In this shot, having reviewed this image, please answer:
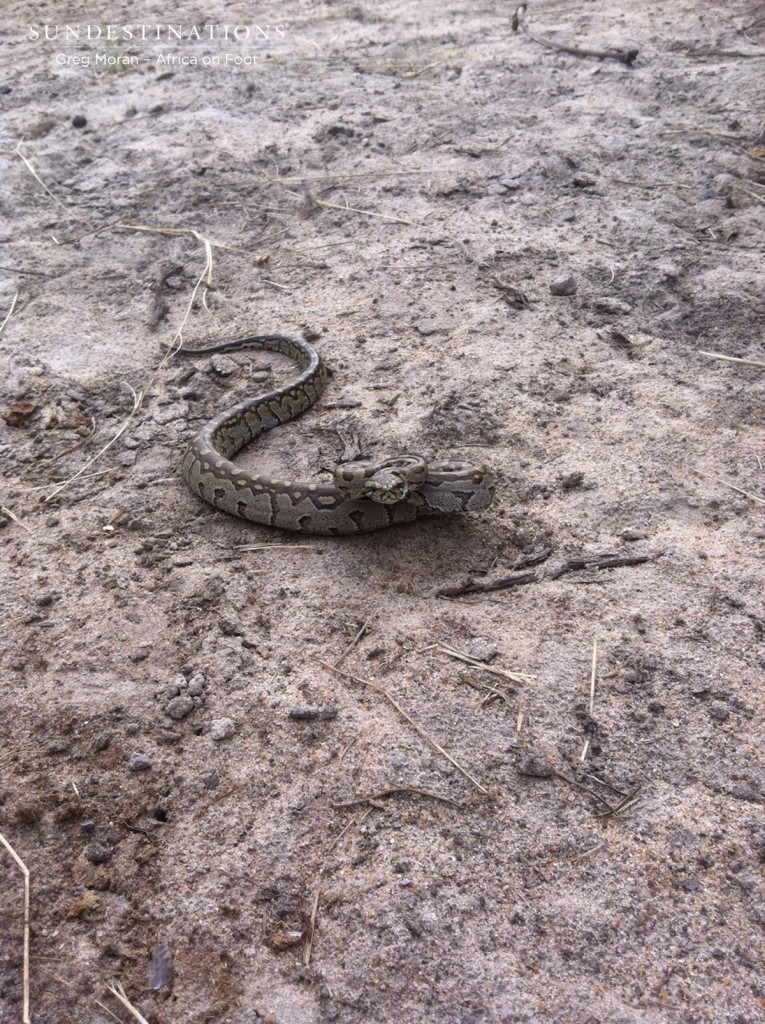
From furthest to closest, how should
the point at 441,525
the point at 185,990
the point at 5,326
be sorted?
the point at 5,326 < the point at 441,525 < the point at 185,990

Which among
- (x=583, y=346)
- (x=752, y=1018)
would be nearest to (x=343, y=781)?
(x=752, y=1018)

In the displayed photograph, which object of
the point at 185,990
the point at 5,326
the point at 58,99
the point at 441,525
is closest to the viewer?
the point at 185,990

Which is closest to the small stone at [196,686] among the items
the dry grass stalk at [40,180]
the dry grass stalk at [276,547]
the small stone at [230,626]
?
the small stone at [230,626]

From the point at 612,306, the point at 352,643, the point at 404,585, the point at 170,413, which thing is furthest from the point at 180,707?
the point at 612,306

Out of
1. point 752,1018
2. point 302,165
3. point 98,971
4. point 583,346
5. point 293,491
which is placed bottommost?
point 98,971

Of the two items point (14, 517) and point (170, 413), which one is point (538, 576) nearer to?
point (170, 413)

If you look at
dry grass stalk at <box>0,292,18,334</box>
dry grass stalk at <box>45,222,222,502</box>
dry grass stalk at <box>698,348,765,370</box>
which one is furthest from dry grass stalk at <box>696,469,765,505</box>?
dry grass stalk at <box>0,292,18,334</box>

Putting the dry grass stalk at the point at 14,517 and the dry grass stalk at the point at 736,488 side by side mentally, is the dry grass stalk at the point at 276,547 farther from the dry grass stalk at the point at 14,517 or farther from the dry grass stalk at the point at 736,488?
the dry grass stalk at the point at 736,488

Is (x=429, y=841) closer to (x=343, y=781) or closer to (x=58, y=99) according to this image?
(x=343, y=781)
